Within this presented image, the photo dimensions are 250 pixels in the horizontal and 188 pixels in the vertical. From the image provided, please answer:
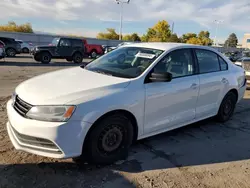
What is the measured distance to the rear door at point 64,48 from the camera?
17633 mm

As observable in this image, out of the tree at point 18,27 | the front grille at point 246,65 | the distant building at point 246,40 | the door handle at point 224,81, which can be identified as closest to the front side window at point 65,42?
the front grille at point 246,65

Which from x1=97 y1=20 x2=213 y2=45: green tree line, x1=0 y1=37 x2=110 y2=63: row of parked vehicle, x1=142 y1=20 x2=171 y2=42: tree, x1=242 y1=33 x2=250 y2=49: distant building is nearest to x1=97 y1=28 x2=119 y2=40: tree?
x1=97 y1=20 x2=213 y2=45: green tree line

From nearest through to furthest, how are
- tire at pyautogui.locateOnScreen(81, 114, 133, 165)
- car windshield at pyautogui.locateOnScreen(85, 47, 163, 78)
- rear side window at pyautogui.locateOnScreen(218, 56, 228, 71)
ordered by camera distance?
tire at pyautogui.locateOnScreen(81, 114, 133, 165) < car windshield at pyautogui.locateOnScreen(85, 47, 163, 78) < rear side window at pyautogui.locateOnScreen(218, 56, 228, 71)

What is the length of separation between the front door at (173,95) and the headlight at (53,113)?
116 centimetres

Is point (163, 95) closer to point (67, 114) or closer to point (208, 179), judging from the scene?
point (208, 179)

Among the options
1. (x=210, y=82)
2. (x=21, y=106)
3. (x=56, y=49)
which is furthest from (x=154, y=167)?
(x=56, y=49)

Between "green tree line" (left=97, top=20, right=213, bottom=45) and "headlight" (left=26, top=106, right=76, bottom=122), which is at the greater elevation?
"green tree line" (left=97, top=20, right=213, bottom=45)

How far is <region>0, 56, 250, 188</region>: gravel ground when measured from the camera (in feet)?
9.86

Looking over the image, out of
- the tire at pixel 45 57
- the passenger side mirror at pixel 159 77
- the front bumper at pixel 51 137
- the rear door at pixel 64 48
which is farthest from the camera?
the rear door at pixel 64 48

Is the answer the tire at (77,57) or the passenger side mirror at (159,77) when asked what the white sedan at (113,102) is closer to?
the passenger side mirror at (159,77)

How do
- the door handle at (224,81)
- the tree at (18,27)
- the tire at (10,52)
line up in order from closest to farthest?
the door handle at (224,81) < the tire at (10,52) < the tree at (18,27)

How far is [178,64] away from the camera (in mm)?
4207

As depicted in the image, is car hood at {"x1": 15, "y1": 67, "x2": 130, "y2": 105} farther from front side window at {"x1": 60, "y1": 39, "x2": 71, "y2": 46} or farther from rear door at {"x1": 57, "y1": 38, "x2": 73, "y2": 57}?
front side window at {"x1": 60, "y1": 39, "x2": 71, "y2": 46}

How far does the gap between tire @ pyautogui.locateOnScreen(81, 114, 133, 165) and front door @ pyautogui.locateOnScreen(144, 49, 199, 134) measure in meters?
0.38
